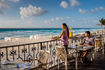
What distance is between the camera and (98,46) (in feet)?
24.3

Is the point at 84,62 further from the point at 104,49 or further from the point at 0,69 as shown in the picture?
the point at 0,69

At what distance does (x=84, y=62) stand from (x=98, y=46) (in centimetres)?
288

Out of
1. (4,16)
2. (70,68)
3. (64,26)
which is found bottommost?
(70,68)

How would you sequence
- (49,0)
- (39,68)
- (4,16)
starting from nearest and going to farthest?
(39,68) < (49,0) < (4,16)

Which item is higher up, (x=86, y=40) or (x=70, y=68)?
(x=86, y=40)

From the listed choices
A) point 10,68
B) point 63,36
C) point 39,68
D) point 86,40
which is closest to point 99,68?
point 86,40

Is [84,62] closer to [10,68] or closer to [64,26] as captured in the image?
[64,26]

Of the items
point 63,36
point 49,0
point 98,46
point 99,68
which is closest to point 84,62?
point 99,68

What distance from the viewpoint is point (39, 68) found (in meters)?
2.59

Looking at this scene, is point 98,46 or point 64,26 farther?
point 98,46

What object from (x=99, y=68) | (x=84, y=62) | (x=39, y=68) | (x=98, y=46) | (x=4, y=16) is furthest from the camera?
(x=4, y=16)

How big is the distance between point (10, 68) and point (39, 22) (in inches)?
1762

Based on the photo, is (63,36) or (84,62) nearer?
(63,36)

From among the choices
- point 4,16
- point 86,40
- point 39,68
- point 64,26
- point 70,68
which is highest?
point 4,16
